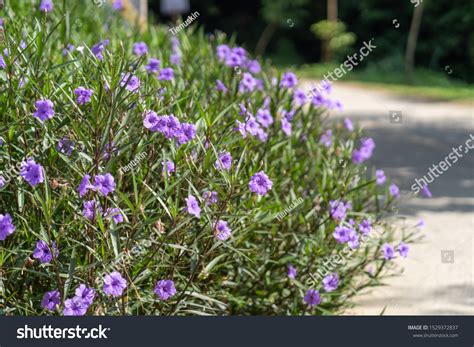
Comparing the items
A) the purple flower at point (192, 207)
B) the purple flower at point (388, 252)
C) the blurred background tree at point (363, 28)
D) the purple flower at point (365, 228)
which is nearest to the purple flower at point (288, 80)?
the purple flower at point (365, 228)

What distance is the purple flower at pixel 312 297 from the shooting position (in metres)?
3.95

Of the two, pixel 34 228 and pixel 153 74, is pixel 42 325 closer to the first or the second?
pixel 34 228

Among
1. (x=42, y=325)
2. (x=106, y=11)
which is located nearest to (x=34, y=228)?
(x=42, y=325)

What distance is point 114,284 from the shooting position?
2.97m

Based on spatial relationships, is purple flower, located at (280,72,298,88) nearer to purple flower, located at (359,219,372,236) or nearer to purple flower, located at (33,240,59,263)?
purple flower, located at (359,219,372,236)

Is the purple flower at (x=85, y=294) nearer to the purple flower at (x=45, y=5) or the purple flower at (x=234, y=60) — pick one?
the purple flower at (x=234, y=60)

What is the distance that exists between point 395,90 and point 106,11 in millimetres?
12298

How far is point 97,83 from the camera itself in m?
3.26

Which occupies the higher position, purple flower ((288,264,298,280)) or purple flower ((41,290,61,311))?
purple flower ((288,264,298,280))

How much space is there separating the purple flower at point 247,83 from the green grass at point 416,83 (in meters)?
12.2

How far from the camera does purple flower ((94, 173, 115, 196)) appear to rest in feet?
9.68

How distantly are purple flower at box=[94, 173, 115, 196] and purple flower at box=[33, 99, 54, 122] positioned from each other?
39 centimetres

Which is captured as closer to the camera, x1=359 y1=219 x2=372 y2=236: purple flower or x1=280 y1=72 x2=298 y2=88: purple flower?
x1=359 y1=219 x2=372 y2=236: purple flower

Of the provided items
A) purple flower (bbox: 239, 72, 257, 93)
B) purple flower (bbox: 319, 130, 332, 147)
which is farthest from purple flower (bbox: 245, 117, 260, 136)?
purple flower (bbox: 319, 130, 332, 147)
